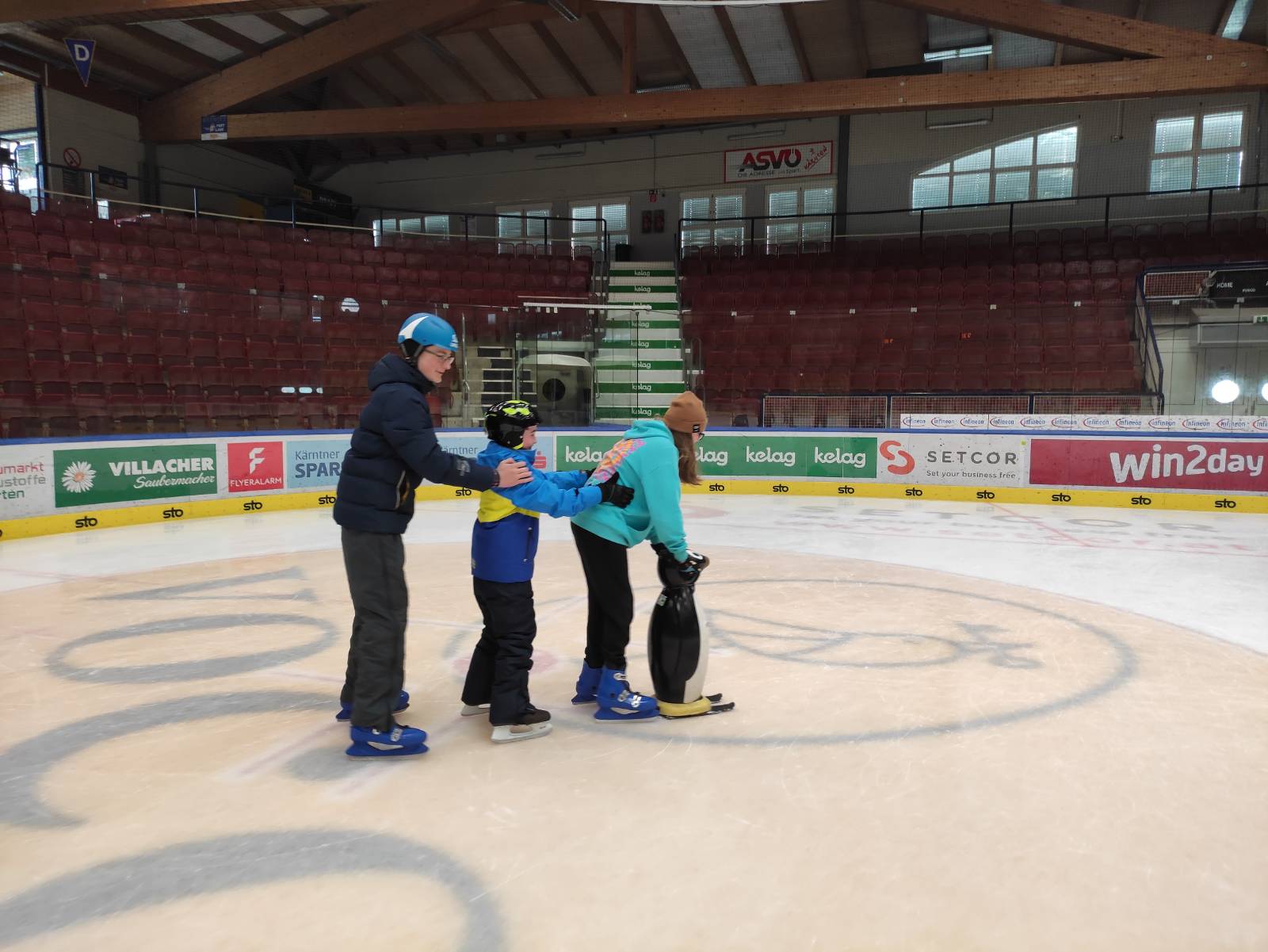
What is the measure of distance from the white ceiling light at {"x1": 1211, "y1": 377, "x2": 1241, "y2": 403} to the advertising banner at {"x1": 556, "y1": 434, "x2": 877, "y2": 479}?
4.30 metres

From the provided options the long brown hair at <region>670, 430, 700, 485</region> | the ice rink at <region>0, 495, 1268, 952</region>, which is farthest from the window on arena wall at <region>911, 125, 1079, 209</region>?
the long brown hair at <region>670, 430, 700, 485</region>

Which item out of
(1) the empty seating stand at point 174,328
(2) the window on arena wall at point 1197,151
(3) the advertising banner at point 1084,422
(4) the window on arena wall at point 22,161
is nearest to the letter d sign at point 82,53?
(4) the window on arena wall at point 22,161

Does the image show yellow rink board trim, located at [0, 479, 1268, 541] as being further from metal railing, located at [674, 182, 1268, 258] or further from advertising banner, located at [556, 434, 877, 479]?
metal railing, located at [674, 182, 1268, 258]

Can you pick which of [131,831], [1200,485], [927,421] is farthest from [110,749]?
[1200,485]

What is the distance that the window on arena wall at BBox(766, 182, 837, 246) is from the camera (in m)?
21.2

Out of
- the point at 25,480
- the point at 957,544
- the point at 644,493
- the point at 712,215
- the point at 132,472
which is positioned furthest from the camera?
the point at 712,215

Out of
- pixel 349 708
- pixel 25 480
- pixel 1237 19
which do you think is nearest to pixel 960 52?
pixel 1237 19

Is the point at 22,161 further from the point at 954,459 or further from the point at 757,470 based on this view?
the point at 954,459

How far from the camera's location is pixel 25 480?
344 inches

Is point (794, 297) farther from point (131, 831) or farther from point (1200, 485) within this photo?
point (131, 831)

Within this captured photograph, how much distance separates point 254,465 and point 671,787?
927 centimetres

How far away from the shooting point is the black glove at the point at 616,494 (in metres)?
3.35

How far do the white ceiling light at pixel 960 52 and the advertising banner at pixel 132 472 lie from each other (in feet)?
55.1

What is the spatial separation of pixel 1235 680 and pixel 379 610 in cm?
413
